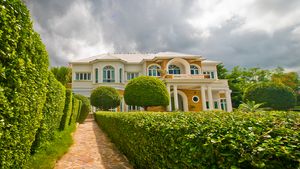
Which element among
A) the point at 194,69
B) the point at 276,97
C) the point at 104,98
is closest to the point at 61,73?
the point at 104,98

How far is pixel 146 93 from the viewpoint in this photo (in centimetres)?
1767

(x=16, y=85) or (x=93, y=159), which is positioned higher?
(x=16, y=85)

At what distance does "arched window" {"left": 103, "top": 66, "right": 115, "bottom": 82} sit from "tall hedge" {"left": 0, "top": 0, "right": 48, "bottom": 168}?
24418mm

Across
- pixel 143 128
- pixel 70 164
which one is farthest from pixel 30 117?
pixel 70 164

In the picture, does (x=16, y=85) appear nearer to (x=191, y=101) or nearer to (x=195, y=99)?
(x=191, y=101)

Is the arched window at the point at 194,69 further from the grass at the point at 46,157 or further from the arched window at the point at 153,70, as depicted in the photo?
the grass at the point at 46,157

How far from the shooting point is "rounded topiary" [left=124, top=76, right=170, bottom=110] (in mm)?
17703

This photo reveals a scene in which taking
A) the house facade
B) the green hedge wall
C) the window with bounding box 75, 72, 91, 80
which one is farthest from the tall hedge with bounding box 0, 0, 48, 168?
the window with bounding box 75, 72, 91, 80

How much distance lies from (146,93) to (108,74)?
12.0m

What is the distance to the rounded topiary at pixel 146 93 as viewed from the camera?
1770cm

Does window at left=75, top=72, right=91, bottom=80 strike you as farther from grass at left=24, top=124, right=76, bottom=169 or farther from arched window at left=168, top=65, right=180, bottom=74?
grass at left=24, top=124, right=76, bottom=169

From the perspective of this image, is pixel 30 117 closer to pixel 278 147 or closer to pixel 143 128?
pixel 143 128

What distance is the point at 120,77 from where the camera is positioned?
28.1 meters

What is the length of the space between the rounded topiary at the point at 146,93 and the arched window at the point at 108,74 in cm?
992
